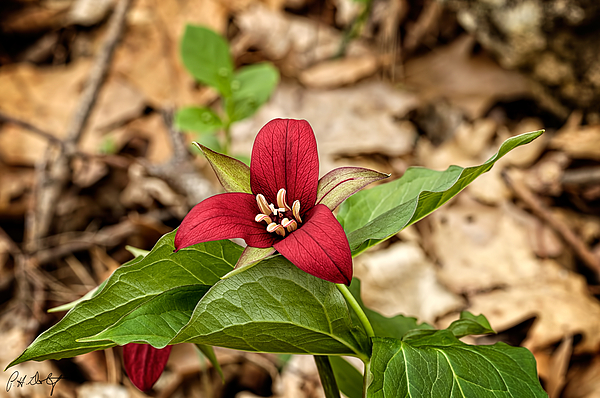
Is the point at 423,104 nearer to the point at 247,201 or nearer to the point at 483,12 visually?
the point at 483,12

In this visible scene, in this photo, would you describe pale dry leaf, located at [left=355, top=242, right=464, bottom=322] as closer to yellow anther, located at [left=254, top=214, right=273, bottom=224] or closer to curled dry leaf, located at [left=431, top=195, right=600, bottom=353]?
curled dry leaf, located at [left=431, top=195, right=600, bottom=353]

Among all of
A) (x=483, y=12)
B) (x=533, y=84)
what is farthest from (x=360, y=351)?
(x=533, y=84)

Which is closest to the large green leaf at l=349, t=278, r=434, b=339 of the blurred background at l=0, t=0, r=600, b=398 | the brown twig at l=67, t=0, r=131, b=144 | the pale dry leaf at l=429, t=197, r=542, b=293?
the blurred background at l=0, t=0, r=600, b=398

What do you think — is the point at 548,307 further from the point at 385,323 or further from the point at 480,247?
the point at 385,323

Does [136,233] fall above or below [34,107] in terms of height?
below

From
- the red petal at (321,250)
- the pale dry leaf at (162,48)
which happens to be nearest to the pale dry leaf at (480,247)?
the red petal at (321,250)

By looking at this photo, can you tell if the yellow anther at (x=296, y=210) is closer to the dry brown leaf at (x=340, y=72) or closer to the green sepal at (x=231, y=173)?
the green sepal at (x=231, y=173)

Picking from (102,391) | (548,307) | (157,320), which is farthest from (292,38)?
(157,320)
